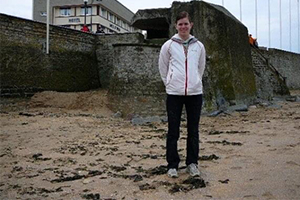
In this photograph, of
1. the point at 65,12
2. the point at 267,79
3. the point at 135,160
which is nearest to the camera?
the point at 135,160

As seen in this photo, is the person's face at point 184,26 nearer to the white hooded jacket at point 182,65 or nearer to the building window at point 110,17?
the white hooded jacket at point 182,65

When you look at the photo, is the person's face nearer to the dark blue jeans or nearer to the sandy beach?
the dark blue jeans

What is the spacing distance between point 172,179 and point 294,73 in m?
22.9

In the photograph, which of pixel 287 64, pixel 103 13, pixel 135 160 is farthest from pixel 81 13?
pixel 135 160

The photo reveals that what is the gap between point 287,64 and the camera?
73.7 ft

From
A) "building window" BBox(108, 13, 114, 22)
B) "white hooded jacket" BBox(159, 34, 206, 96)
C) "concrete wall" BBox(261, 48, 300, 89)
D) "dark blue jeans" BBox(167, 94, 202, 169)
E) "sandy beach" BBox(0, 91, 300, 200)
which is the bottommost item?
"sandy beach" BBox(0, 91, 300, 200)

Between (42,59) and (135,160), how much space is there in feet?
25.6

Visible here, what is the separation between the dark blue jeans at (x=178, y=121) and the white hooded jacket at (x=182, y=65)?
0.09 meters

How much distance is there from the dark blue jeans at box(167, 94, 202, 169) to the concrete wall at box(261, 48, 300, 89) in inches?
730

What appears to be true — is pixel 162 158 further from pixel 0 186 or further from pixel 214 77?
pixel 214 77

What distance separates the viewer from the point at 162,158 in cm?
397

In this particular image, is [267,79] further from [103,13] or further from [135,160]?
[103,13]

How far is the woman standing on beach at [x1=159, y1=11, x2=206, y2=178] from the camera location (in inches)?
122

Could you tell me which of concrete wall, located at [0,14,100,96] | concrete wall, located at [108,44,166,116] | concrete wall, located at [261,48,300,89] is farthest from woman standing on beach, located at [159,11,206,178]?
concrete wall, located at [261,48,300,89]
